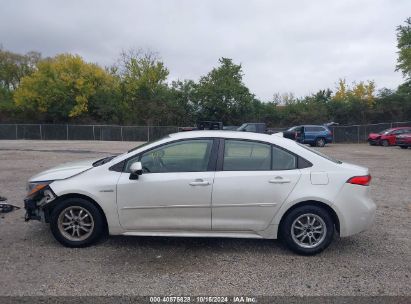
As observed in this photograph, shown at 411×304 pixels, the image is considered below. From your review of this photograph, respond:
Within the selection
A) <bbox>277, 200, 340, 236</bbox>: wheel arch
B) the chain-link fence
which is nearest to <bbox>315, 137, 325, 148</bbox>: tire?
the chain-link fence

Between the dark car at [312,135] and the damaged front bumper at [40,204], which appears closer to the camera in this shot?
the damaged front bumper at [40,204]

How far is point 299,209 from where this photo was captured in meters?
4.52

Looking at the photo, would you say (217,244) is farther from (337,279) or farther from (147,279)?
(337,279)

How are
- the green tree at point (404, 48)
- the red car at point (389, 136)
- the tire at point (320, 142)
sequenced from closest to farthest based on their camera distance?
the red car at point (389, 136), the tire at point (320, 142), the green tree at point (404, 48)

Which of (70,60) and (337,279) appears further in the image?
(70,60)

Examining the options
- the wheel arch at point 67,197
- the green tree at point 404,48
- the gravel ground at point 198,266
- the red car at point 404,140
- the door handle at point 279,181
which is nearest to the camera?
the gravel ground at point 198,266

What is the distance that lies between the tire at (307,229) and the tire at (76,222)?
2394mm

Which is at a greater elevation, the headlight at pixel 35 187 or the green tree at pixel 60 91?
the green tree at pixel 60 91

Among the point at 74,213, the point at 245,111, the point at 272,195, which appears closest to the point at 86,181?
the point at 74,213

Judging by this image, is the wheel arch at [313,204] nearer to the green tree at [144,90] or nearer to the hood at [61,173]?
the hood at [61,173]

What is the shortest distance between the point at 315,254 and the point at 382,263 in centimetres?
77

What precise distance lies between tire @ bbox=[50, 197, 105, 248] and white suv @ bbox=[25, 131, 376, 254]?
1 centimetres

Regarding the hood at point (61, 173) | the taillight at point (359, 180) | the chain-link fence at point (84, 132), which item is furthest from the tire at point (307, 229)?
the chain-link fence at point (84, 132)

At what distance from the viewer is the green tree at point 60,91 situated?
41.7 metres
